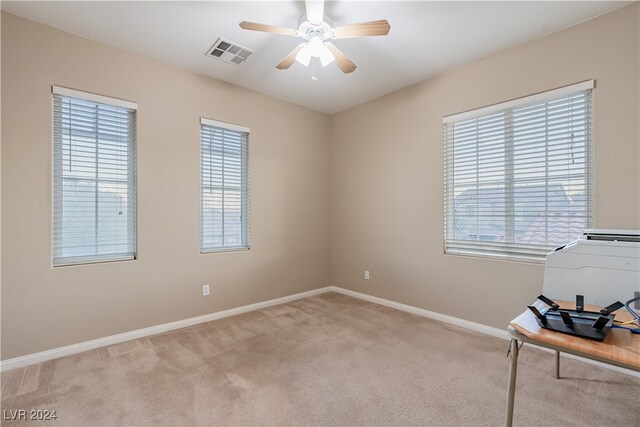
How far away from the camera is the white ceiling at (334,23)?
2303mm

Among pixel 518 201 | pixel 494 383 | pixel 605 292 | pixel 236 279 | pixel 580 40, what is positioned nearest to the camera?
pixel 605 292

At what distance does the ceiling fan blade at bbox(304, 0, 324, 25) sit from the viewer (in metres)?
2.04

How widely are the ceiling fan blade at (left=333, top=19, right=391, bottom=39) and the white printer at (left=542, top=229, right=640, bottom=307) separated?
1.81 m

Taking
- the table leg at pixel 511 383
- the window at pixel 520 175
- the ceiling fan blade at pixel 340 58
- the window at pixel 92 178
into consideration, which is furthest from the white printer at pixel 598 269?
the window at pixel 92 178

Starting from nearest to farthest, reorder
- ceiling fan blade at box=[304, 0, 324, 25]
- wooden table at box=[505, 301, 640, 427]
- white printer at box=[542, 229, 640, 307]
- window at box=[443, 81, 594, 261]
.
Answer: wooden table at box=[505, 301, 640, 427]
white printer at box=[542, 229, 640, 307]
ceiling fan blade at box=[304, 0, 324, 25]
window at box=[443, 81, 594, 261]

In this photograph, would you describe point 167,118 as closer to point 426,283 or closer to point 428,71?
point 428,71

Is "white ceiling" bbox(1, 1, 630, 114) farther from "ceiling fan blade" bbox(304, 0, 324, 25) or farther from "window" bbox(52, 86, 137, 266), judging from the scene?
"window" bbox(52, 86, 137, 266)

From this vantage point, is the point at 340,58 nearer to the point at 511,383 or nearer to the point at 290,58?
the point at 290,58

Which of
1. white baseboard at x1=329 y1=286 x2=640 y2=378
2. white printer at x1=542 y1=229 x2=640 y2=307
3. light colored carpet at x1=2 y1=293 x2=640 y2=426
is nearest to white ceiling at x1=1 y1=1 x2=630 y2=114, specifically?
white printer at x1=542 y1=229 x2=640 y2=307

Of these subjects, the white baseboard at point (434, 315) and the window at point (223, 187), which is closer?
the white baseboard at point (434, 315)

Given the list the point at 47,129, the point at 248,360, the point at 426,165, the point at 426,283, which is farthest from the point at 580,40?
the point at 47,129

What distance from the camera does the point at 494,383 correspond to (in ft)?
7.04

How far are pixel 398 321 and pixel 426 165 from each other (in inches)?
71.4

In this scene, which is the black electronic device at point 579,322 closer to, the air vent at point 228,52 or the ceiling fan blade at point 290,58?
the ceiling fan blade at point 290,58
